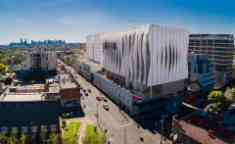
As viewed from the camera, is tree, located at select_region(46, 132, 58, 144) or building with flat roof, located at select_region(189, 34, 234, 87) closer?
tree, located at select_region(46, 132, 58, 144)

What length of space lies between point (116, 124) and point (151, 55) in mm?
26215

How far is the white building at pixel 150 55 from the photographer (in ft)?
252

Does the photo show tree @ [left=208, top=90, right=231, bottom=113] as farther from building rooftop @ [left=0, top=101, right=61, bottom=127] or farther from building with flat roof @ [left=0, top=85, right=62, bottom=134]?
building rooftop @ [left=0, top=101, right=61, bottom=127]

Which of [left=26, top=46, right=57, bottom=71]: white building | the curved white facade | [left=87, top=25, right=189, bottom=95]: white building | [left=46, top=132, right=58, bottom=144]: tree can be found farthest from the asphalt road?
[left=26, top=46, right=57, bottom=71]: white building

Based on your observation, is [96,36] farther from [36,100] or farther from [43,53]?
[36,100]

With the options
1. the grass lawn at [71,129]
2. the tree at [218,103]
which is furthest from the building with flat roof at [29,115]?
the tree at [218,103]

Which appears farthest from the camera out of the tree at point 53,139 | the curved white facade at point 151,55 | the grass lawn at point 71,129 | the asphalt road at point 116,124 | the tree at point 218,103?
the curved white facade at point 151,55

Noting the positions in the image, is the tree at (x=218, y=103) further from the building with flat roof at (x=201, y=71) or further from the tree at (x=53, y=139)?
the tree at (x=53, y=139)

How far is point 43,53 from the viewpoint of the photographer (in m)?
142

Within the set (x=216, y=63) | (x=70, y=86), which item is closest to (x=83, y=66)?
(x=70, y=86)

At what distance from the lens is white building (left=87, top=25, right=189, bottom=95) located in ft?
252

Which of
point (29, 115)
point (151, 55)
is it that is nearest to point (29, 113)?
point (29, 115)

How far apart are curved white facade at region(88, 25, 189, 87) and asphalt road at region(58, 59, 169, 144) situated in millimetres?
14482

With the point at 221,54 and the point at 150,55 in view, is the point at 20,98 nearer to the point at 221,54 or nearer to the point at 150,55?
the point at 150,55
